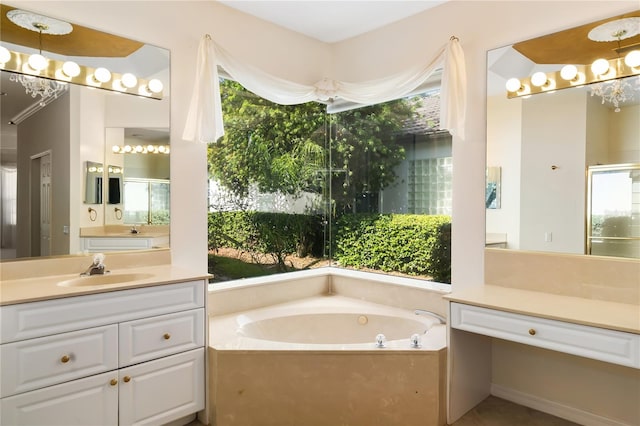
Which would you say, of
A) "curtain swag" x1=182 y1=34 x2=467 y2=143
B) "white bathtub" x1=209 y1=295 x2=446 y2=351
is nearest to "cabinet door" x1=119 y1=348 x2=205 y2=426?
"white bathtub" x1=209 y1=295 x2=446 y2=351

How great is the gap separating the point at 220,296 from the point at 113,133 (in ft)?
4.53

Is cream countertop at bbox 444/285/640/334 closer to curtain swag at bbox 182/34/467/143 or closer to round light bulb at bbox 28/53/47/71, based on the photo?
curtain swag at bbox 182/34/467/143

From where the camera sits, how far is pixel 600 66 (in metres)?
2.36

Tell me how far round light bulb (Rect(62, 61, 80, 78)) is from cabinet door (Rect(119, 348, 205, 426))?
1730 millimetres

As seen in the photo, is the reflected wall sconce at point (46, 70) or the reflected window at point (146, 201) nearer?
the reflected wall sconce at point (46, 70)

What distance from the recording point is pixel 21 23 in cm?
225

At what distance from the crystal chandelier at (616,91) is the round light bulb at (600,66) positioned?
66 millimetres

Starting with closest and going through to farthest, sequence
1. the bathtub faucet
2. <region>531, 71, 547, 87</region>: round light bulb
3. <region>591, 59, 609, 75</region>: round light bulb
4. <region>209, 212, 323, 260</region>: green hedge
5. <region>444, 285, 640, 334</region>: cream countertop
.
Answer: <region>444, 285, 640, 334</region>: cream countertop → <region>591, 59, 609, 75</region>: round light bulb → <region>531, 71, 547, 87</region>: round light bulb → the bathtub faucet → <region>209, 212, 323, 260</region>: green hedge

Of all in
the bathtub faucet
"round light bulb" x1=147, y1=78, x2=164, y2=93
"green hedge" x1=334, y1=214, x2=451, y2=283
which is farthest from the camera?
"green hedge" x1=334, y1=214, x2=451, y2=283

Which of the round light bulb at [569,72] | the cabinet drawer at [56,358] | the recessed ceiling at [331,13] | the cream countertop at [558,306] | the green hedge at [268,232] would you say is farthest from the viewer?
the green hedge at [268,232]

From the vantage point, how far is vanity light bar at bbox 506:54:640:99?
228cm

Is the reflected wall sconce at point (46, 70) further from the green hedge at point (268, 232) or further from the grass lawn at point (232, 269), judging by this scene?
the grass lawn at point (232, 269)

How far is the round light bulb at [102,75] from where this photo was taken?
2.53m

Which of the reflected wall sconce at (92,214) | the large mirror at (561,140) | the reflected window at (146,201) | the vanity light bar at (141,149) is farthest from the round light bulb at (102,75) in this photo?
the large mirror at (561,140)
